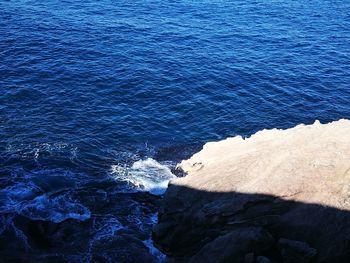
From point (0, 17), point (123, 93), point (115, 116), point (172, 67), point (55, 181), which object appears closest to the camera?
point (55, 181)

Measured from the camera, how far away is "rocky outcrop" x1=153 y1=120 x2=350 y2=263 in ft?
88.0

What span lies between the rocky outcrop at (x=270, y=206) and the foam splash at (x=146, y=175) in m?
7.13

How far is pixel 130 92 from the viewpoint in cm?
5775

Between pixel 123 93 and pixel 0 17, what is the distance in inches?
1325

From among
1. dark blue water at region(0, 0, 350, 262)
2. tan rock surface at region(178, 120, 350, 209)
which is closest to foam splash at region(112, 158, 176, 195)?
dark blue water at region(0, 0, 350, 262)

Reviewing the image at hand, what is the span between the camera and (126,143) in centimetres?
4941

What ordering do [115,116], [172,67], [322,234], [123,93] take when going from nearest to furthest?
[322,234] → [115,116] → [123,93] → [172,67]

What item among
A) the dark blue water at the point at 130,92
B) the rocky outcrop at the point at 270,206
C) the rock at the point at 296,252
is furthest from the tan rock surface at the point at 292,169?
the dark blue water at the point at 130,92

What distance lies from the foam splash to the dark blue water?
0.15 meters

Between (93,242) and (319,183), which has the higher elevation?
(319,183)

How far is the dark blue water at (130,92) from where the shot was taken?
4050 cm

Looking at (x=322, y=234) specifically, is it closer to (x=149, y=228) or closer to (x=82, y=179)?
(x=149, y=228)

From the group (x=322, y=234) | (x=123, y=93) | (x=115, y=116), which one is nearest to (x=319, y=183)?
(x=322, y=234)

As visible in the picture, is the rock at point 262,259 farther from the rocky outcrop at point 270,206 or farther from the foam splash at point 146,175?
the foam splash at point 146,175
